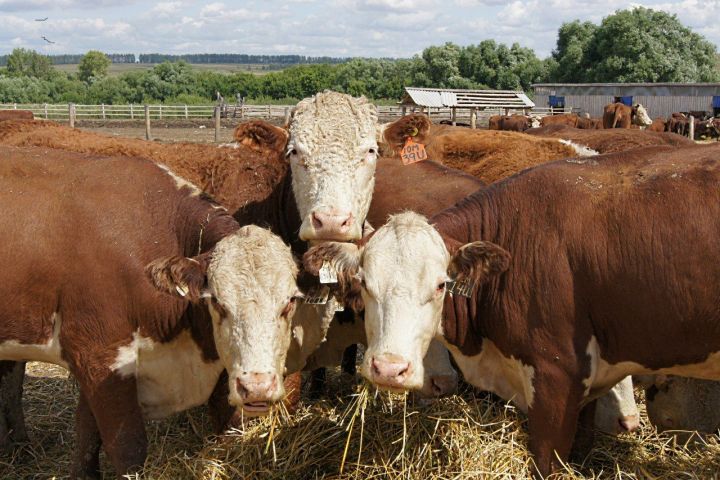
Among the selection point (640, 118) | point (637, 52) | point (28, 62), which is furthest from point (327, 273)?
point (28, 62)

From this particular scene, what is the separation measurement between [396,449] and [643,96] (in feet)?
171

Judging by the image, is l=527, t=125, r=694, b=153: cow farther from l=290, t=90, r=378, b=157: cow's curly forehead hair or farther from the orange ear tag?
l=290, t=90, r=378, b=157: cow's curly forehead hair

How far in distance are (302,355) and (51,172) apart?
6.43 ft

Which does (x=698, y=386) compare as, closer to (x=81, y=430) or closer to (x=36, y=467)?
(x=81, y=430)

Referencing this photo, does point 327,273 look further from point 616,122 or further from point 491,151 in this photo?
point 616,122

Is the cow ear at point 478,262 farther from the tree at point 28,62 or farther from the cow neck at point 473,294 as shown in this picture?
the tree at point 28,62

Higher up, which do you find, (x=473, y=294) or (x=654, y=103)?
(x=654, y=103)

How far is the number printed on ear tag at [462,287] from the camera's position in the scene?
14.1 feet

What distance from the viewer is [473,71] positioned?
68062mm

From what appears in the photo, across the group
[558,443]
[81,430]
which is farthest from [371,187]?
[81,430]

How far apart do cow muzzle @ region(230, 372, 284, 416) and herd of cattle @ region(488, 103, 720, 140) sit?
16942mm

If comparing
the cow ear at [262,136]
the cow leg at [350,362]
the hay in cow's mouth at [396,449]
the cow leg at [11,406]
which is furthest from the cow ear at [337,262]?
the cow leg at [11,406]

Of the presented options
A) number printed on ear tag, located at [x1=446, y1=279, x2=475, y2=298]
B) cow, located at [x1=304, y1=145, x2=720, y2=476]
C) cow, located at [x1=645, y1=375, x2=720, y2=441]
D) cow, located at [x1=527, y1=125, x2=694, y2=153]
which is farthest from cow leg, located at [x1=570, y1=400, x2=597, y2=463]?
cow, located at [x1=527, y1=125, x2=694, y2=153]

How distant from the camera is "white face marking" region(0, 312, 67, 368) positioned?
464 centimetres
